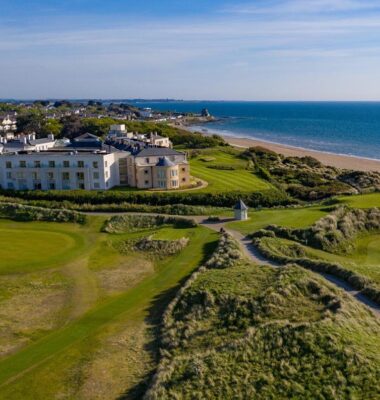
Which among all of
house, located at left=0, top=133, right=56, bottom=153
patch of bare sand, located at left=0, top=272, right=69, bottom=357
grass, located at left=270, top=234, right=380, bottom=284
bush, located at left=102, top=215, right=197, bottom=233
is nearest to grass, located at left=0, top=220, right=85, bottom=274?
patch of bare sand, located at left=0, top=272, right=69, bottom=357

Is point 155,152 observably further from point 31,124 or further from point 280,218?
point 31,124

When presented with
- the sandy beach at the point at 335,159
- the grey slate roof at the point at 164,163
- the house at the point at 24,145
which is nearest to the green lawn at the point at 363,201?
the grey slate roof at the point at 164,163

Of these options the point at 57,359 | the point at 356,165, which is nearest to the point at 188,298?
the point at 57,359

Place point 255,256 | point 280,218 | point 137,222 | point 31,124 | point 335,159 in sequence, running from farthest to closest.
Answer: point 31,124 → point 335,159 → point 137,222 → point 280,218 → point 255,256

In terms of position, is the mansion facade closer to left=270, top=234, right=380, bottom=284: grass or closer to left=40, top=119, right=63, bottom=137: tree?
left=270, top=234, right=380, bottom=284: grass

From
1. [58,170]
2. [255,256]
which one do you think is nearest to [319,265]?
[255,256]

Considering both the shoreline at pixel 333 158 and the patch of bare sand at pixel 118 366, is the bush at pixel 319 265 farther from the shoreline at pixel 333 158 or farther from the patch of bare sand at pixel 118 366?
the shoreline at pixel 333 158

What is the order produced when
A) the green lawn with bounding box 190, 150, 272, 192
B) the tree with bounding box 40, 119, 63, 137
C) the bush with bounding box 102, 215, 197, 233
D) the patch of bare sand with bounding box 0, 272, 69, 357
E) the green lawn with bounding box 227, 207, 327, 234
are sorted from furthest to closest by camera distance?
the tree with bounding box 40, 119, 63, 137, the green lawn with bounding box 190, 150, 272, 192, the bush with bounding box 102, 215, 197, 233, the green lawn with bounding box 227, 207, 327, 234, the patch of bare sand with bounding box 0, 272, 69, 357
